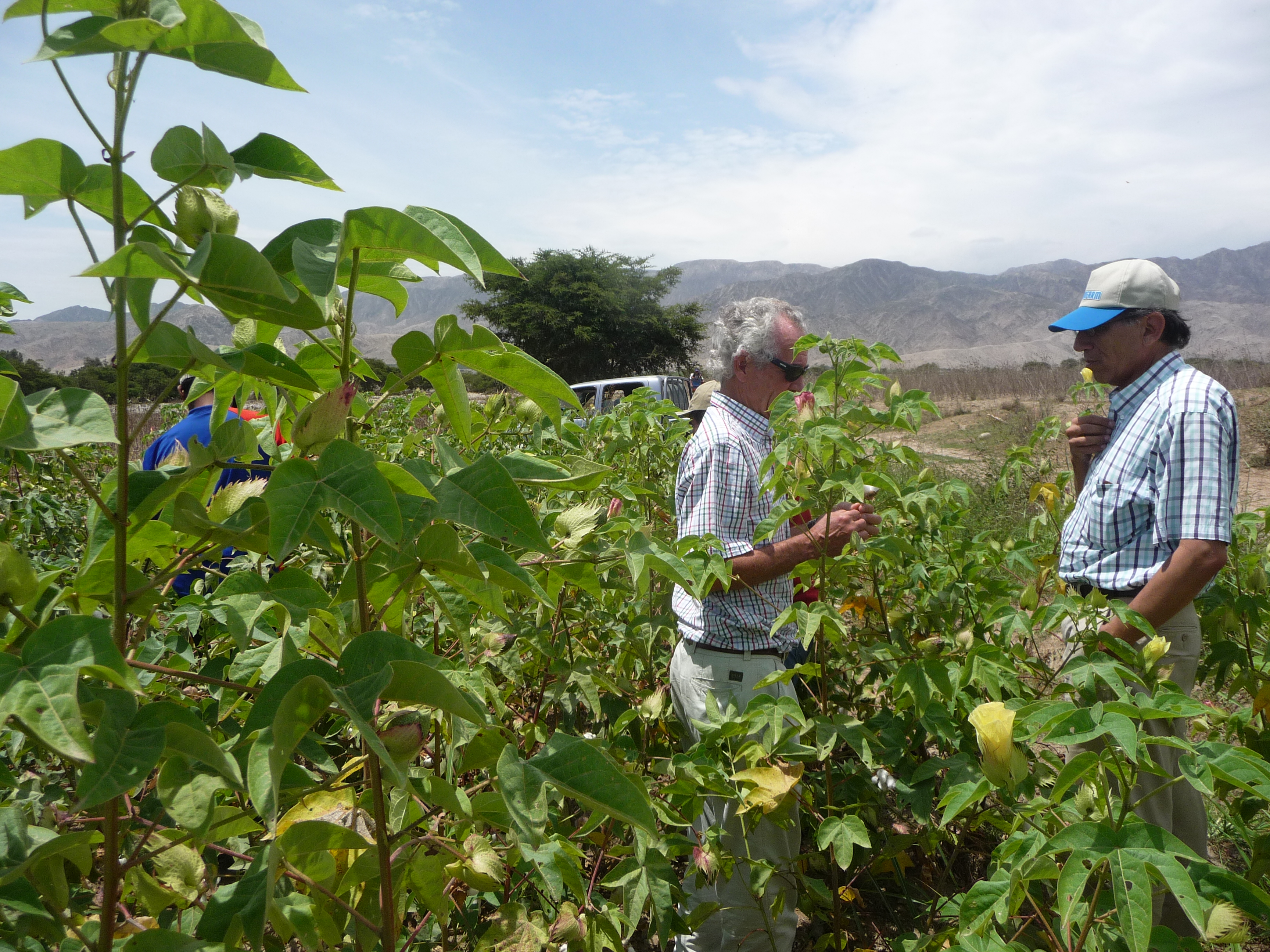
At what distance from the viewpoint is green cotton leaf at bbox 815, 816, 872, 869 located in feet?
4.78

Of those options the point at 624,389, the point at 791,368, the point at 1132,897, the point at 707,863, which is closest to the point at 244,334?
the point at 1132,897

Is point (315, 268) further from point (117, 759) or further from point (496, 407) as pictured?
point (496, 407)

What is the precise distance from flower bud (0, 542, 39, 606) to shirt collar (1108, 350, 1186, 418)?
2.48 m

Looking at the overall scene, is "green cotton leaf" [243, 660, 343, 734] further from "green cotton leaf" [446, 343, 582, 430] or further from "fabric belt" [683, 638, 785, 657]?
"fabric belt" [683, 638, 785, 657]

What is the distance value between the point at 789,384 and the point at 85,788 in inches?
77.8

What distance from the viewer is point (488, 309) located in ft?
116

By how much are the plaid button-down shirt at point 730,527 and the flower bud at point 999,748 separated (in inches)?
38.7

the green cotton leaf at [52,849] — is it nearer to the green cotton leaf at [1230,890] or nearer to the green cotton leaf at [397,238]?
the green cotton leaf at [397,238]

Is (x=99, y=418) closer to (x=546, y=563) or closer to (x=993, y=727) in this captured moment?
(x=546, y=563)

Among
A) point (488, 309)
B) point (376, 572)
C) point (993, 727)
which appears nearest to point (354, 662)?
point (376, 572)

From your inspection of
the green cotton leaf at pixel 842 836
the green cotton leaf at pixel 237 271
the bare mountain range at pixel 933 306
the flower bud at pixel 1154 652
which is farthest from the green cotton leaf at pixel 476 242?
the bare mountain range at pixel 933 306

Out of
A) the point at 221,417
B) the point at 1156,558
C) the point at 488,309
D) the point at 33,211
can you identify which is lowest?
the point at 1156,558

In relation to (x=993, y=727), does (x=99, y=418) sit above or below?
above

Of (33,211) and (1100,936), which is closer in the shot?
(33,211)
